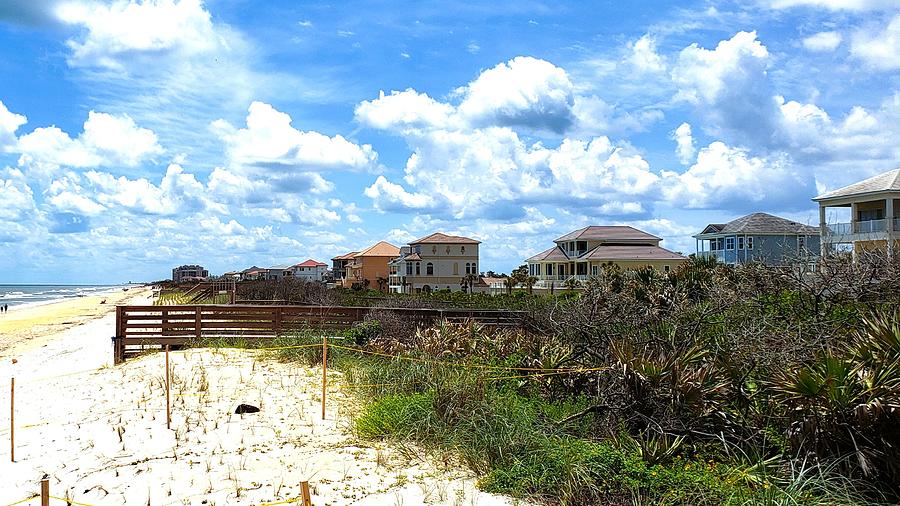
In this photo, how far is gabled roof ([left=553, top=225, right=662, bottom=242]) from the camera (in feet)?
204

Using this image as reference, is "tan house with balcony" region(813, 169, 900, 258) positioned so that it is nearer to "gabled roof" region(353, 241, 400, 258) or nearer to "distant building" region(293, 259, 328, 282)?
"gabled roof" region(353, 241, 400, 258)

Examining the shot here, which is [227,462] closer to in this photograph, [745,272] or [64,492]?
[64,492]

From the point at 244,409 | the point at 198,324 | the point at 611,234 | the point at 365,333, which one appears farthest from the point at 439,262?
the point at 244,409

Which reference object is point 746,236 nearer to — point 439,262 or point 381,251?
point 439,262

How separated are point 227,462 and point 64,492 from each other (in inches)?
58.5

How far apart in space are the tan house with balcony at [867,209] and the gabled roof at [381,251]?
180 ft

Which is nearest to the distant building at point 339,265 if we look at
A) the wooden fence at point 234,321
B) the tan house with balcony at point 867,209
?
the tan house with balcony at point 867,209

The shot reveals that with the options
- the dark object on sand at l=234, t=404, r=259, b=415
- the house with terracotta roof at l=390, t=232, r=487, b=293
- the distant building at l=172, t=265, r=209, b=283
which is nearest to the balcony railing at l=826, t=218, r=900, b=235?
the dark object on sand at l=234, t=404, r=259, b=415

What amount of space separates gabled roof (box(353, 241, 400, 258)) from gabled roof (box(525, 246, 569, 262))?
72.9ft

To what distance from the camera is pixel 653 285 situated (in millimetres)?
18594

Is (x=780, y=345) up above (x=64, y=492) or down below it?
above

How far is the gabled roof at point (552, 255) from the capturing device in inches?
2554

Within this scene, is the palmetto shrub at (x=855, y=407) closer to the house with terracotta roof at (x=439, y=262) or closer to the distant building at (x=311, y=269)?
the house with terracotta roof at (x=439, y=262)

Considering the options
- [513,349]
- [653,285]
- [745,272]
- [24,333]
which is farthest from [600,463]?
[24,333]
